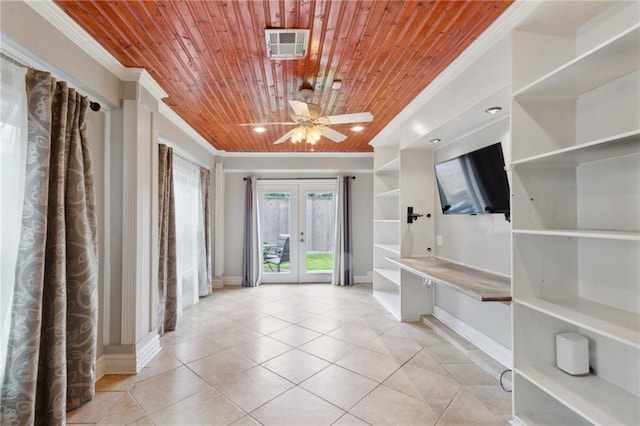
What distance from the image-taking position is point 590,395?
1480 mm

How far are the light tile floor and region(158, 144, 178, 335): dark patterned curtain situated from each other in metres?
0.23

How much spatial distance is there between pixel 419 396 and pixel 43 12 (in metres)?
3.67

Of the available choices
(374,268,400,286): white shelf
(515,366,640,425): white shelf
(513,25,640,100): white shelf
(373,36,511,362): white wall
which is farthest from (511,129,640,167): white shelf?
(374,268,400,286): white shelf

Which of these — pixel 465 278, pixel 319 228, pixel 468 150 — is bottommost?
pixel 465 278

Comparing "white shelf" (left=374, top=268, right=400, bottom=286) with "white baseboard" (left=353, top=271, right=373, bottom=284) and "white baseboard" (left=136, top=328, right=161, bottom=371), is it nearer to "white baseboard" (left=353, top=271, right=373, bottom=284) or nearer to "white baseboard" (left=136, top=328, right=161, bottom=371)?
"white baseboard" (left=353, top=271, right=373, bottom=284)

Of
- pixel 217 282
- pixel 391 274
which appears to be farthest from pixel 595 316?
pixel 217 282

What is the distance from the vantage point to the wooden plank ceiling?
175 cm

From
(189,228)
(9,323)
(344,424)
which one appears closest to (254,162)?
(189,228)

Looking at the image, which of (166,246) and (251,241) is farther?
(251,241)

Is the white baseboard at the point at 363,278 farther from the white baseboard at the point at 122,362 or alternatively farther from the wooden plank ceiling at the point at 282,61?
the white baseboard at the point at 122,362

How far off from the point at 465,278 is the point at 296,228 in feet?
12.8

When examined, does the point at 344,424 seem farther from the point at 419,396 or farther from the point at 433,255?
the point at 433,255

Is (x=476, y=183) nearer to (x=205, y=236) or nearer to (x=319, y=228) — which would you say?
(x=319, y=228)

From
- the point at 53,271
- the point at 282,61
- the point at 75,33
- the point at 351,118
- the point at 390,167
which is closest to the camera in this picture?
A: the point at 53,271
